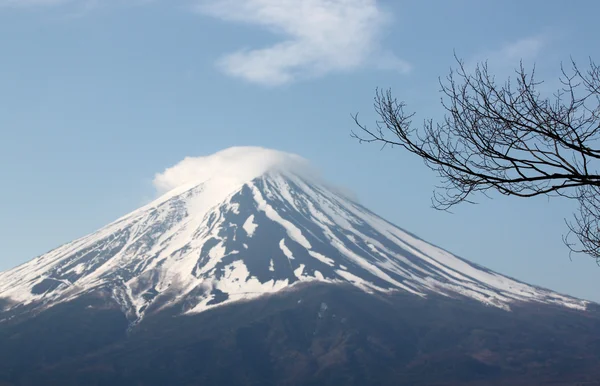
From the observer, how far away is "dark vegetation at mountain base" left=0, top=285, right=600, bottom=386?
394ft

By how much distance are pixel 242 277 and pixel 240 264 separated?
715 cm

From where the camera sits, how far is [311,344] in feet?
434

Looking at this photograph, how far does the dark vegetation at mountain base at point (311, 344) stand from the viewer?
4729 inches

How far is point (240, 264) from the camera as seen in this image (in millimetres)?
168125

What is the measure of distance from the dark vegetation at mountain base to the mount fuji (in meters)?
0.68

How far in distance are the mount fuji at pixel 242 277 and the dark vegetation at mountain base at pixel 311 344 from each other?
68 cm

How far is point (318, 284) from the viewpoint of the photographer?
152 m

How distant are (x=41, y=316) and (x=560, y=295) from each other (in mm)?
116719

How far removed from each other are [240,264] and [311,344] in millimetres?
40425

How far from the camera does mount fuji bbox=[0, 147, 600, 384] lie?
142638 millimetres

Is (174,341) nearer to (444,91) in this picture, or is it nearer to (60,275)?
(60,275)

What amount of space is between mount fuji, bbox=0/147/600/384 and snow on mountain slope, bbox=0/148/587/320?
1.17 feet

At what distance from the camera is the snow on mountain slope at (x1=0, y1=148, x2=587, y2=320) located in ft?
→ 511

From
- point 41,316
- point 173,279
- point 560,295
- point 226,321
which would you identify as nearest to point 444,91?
point 226,321
